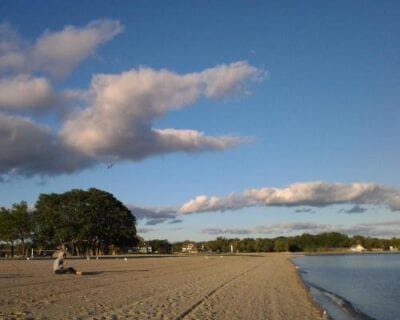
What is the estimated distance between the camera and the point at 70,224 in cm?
11812

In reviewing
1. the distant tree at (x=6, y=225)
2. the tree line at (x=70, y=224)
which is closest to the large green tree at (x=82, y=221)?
the tree line at (x=70, y=224)

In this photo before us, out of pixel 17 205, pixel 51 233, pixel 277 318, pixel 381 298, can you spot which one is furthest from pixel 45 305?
pixel 51 233

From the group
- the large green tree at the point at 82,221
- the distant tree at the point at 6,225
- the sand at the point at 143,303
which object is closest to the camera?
the sand at the point at 143,303

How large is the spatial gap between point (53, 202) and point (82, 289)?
102 meters

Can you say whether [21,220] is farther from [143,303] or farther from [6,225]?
[143,303]

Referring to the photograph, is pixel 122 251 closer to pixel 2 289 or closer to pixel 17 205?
pixel 17 205

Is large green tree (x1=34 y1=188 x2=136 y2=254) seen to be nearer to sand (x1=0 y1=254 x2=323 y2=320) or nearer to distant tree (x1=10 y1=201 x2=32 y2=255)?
distant tree (x1=10 y1=201 x2=32 y2=255)

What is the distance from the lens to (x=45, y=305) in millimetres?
17516

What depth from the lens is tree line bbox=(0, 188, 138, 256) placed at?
364 feet

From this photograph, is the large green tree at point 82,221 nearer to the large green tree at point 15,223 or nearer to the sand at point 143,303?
the large green tree at point 15,223

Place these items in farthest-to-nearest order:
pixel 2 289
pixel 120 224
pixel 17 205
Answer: pixel 120 224, pixel 17 205, pixel 2 289

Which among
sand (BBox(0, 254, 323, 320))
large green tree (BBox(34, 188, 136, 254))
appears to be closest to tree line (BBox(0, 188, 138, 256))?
large green tree (BBox(34, 188, 136, 254))

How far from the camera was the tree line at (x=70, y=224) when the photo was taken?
111 m

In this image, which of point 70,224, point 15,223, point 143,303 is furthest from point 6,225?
point 143,303
